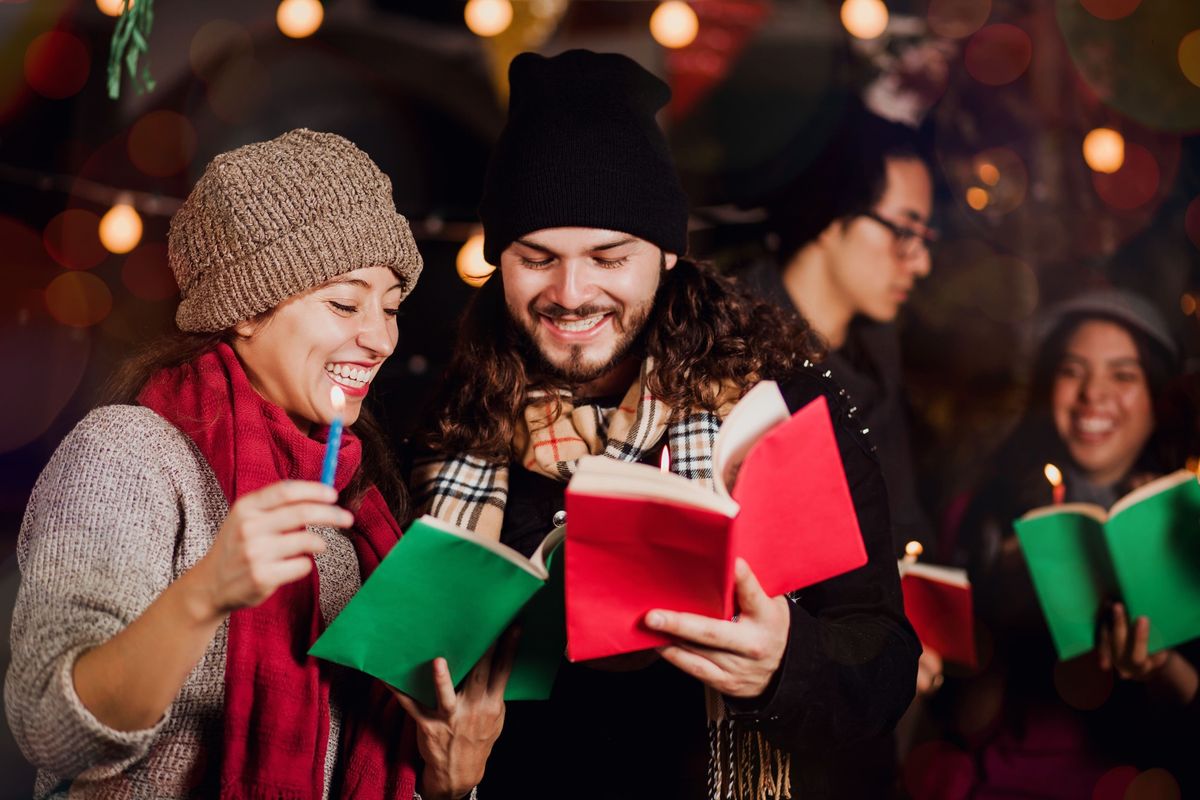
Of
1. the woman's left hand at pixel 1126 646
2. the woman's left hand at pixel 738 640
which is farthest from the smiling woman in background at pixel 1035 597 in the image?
the woman's left hand at pixel 738 640

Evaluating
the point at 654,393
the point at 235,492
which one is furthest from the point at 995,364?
the point at 235,492

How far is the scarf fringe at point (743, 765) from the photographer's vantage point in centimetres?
158

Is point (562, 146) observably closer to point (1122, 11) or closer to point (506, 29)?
point (506, 29)

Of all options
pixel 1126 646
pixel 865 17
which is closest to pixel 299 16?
pixel 865 17

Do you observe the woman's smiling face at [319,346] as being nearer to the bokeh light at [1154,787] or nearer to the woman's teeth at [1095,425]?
the woman's teeth at [1095,425]

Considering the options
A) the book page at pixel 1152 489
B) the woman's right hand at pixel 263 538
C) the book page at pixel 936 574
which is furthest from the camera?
the book page at pixel 936 574

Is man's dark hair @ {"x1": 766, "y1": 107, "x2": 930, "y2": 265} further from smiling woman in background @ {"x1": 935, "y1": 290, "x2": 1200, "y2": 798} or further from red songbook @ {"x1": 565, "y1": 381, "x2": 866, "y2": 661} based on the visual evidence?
red songbook @ {"x1": 565, "y1": 381, "x2": 866, "y2": 661}

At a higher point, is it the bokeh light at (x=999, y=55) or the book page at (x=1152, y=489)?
the bokeh light at (x=999, y=55)

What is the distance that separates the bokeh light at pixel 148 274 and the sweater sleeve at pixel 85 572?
1.73 m

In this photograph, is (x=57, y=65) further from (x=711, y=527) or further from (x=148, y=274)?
(x=711, y=527)

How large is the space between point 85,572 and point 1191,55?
284cm

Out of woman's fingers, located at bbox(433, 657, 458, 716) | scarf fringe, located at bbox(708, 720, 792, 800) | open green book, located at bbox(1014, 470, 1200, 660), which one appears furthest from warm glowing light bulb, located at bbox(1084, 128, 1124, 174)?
woman's fingers, located at bbox(433, 657, 458, 716)

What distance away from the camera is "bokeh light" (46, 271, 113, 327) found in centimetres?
294

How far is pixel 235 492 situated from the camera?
1.39m
